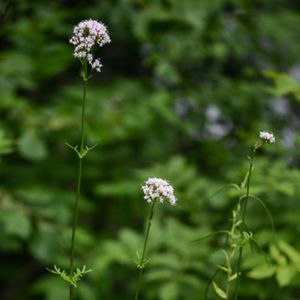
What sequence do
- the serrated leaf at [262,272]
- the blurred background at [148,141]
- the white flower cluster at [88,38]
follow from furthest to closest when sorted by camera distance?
the blurred background at [148,141] < the serrated leaf at [262,272] < the white flower cluster at [88,38]

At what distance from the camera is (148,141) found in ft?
14.4

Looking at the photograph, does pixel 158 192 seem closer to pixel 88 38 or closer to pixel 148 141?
pixel 88 38

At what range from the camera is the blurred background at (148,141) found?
309 cm

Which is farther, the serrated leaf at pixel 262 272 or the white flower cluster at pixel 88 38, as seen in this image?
the serrated leaf at pixel 262 272

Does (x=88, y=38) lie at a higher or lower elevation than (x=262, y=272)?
higher

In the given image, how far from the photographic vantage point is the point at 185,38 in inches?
168

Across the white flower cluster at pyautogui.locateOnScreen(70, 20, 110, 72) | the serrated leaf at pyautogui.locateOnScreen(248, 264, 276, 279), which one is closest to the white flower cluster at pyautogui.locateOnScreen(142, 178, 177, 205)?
the white flower cluster at pyautogui.locateOnScreen(70, 20, 110, 72)

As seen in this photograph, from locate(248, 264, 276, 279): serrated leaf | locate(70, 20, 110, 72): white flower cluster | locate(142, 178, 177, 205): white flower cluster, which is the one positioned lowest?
locate(142, 178, 177, 205): white flower cluster

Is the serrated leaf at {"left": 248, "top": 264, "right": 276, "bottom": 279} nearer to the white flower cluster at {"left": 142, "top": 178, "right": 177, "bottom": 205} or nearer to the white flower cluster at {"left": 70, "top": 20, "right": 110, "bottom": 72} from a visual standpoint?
the white flower cluster at {"left": 142, "top": 178, "right": 177, "bottom": 205}

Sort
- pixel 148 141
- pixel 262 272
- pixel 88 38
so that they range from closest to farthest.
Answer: pixel 88 38 < pixel 262 272 < pixel 148 141

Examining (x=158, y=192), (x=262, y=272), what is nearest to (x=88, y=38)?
(x=158, y=192)

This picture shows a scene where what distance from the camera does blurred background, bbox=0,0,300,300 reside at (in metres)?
3.09

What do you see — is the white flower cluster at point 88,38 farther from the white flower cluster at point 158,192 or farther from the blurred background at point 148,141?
the blurred background at point 148,141

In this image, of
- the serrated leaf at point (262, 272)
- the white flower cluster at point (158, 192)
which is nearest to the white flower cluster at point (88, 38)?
the white flower cluster at point (158, 192)
